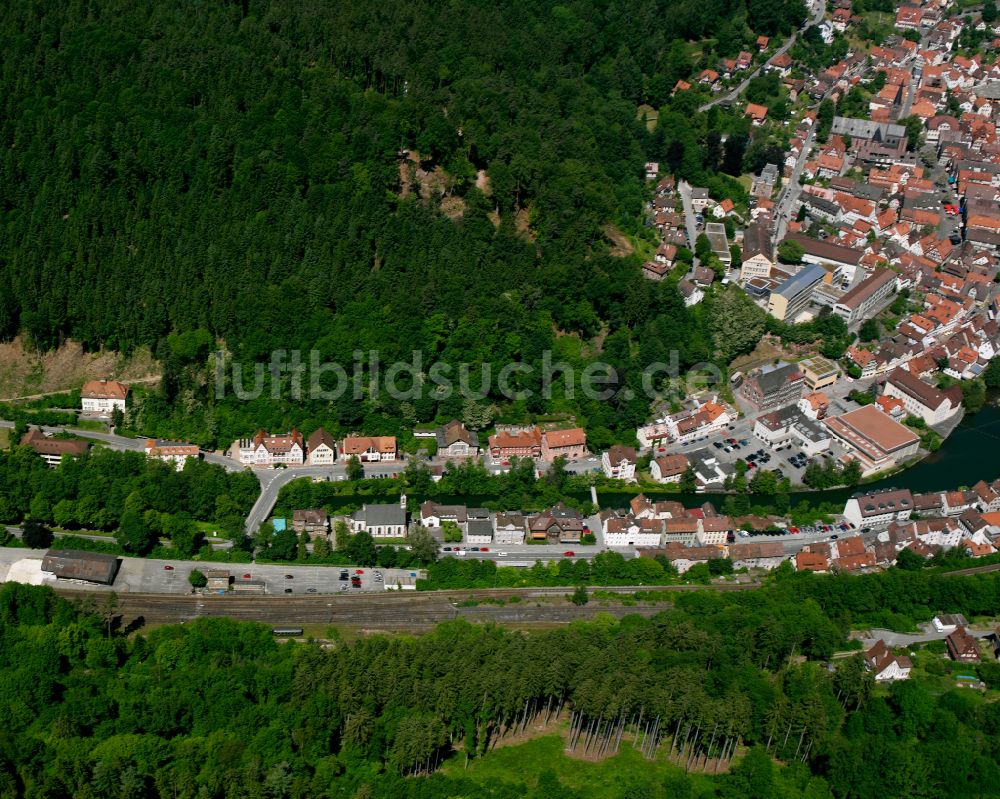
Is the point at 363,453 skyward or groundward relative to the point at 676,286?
groundward

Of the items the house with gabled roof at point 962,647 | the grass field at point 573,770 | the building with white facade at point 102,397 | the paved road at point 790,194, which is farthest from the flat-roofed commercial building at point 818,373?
the building with white facade at point 102,397

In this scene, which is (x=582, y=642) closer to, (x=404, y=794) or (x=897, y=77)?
(x=404, y=794)

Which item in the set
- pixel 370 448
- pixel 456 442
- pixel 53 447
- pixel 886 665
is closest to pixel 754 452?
pixel 456 442

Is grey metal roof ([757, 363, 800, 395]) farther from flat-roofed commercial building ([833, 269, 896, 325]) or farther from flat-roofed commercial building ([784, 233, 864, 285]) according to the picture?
flat-roofed commercial building ([784, 233, 864, 285])

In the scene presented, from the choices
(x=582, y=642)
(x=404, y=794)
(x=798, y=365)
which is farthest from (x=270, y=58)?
(x=404, y=794)

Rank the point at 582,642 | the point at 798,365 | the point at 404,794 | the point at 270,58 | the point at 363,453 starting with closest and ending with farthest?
the point at 404,794
the point at 582,642
the point at 363,453
the point at 798,365
the point at 270,58

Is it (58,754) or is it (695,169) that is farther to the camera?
(695,169)

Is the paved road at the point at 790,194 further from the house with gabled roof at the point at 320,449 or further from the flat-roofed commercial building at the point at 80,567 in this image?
the flat-roofed commercial building at the point at 80,567
